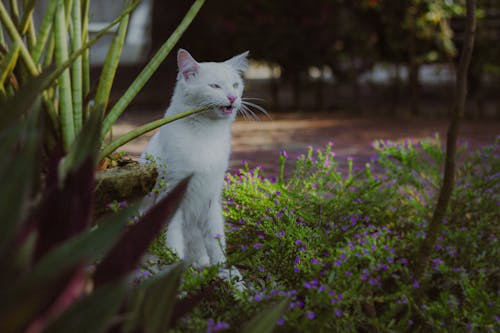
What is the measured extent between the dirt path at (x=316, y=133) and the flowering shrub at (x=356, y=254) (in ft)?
5.16

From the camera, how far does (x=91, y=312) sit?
918 millimetres

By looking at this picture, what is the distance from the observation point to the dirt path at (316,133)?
5305 mm

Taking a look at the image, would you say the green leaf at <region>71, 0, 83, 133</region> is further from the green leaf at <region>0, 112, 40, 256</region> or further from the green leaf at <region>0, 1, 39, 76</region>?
the green leaf at <region>0, 112, 40, 256</region>

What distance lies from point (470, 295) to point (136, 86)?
4.28ft

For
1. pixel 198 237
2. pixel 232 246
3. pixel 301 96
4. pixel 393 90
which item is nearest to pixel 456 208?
pixel 232 246

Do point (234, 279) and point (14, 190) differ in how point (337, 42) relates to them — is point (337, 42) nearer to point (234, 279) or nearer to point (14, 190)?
point (234, 279)

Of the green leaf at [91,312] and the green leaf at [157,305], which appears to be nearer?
the green leaf at [91,312]

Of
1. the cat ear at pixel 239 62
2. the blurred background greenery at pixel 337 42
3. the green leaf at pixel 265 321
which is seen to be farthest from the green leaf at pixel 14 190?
the blurred background greenery at pixel 337 42

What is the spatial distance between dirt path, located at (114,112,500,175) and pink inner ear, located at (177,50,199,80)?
2154 millimetres

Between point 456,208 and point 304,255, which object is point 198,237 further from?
point 456,208

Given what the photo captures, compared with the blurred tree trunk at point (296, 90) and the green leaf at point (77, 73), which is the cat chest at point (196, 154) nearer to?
the green leaf at point (77, 73)

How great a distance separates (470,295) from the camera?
2021 millimetres

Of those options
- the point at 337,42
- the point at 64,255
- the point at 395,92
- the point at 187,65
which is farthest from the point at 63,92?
the point at 395,92

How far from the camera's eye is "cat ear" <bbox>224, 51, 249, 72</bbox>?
7.46 feet
